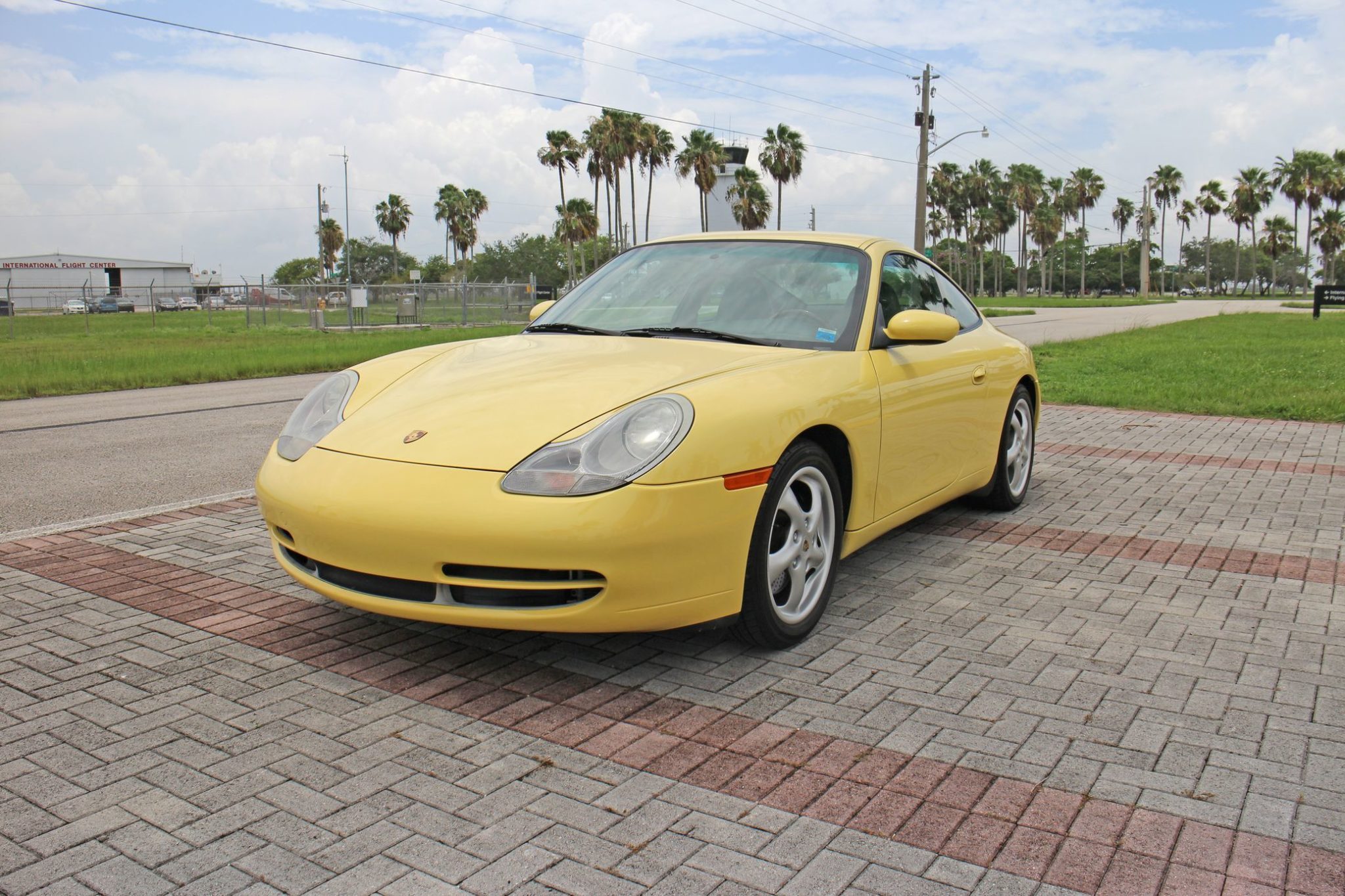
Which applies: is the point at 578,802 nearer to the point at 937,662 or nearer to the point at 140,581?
the point at 937,662

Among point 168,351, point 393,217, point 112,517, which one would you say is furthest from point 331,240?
point 112,517

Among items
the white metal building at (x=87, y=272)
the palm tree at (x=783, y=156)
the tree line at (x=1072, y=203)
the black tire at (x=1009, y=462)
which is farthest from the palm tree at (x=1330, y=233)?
the black tire at (x=1009, y=462)

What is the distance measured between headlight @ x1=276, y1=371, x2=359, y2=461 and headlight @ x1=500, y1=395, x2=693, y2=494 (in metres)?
0.99

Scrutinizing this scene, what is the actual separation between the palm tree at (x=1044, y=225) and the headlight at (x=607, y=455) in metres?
103

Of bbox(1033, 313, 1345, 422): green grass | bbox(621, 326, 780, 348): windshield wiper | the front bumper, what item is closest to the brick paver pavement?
the front bumper

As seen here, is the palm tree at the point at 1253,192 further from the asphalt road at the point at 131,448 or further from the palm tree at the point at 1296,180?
the asphalt road at the point at 131,448

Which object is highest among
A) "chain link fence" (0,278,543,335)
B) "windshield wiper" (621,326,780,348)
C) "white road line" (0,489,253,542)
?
"chain link fence" (0,278,543,335)

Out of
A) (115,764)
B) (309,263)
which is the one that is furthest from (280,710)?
(309,263)

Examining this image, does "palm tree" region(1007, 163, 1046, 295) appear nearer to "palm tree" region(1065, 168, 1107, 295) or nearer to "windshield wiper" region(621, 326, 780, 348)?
"palm tree" region(1065, 168, 1107, 295)

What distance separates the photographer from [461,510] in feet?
10.3

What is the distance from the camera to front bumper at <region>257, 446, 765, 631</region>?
3.11 meters

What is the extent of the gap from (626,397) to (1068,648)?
1.77 m

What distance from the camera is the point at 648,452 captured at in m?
3.23

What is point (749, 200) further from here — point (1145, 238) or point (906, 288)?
point (906, 288)
